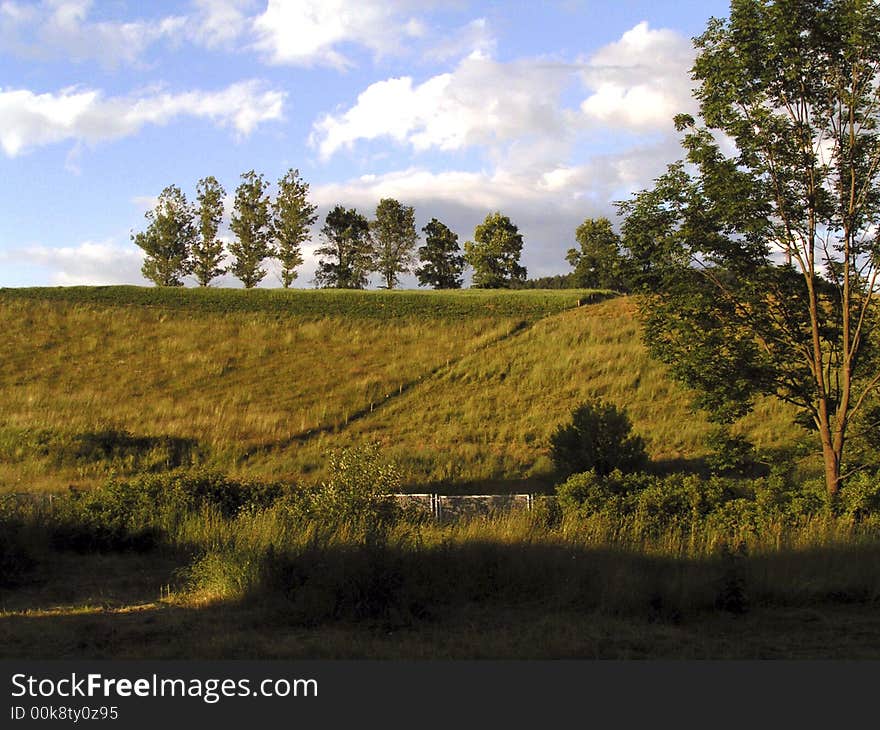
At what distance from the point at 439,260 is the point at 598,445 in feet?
257

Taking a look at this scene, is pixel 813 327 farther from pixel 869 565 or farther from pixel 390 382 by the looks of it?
pixel 390 382

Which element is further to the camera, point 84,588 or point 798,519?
point 798,519

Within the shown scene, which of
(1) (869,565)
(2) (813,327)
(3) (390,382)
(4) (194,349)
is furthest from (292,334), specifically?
(1) (869,565)

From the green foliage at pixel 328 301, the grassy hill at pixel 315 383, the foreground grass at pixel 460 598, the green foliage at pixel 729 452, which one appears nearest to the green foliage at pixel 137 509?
the foreground grass at pixel 460 598

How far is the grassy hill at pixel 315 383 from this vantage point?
104 feet

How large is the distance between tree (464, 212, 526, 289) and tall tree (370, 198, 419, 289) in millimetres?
8113

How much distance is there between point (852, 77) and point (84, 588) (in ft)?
50.4

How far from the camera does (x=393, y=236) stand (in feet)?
320

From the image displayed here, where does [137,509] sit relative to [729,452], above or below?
below

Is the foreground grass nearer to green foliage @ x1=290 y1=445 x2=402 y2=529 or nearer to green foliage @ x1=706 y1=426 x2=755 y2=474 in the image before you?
green foliage @ x1=290 y1=445 x2=402 y2=529

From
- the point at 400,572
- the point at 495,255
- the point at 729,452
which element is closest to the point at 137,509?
the point at 400,572

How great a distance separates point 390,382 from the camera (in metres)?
46.0

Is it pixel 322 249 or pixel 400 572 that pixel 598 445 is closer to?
pixel 400 572

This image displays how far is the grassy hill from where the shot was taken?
31.6 metres
